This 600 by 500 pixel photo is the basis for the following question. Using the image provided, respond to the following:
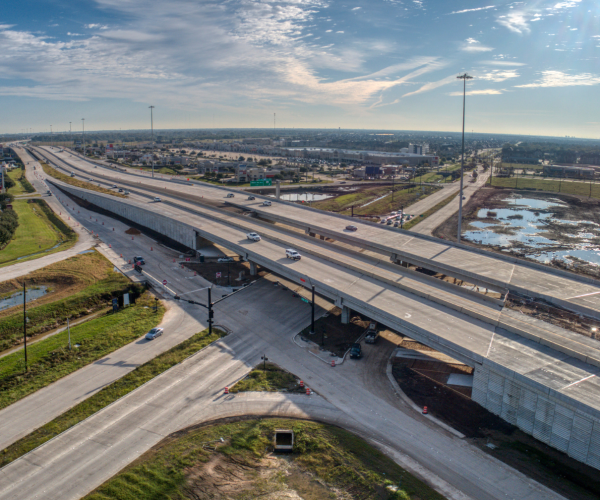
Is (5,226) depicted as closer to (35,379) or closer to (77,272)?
(77,272)

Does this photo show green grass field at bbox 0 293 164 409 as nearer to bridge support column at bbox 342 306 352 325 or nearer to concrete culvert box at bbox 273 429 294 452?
concrete culvert box at bbox 273 429 294 452

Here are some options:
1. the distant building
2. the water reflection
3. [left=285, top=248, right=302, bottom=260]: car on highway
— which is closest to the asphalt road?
[left=285, top=248, right=302, bottom=260]: car on highway

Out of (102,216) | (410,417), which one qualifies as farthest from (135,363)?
(102,216)

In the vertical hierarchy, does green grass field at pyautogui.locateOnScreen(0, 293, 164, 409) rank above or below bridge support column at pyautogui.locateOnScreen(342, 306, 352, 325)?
below

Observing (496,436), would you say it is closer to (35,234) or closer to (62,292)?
(62,292)

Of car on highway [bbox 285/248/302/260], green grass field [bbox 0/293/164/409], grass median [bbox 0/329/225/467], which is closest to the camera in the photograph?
grass median [bbox 0/329/225/467]

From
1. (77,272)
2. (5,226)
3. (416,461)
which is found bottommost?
(416,461)

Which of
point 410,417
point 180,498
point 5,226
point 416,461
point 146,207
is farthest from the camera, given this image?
point 146,207
